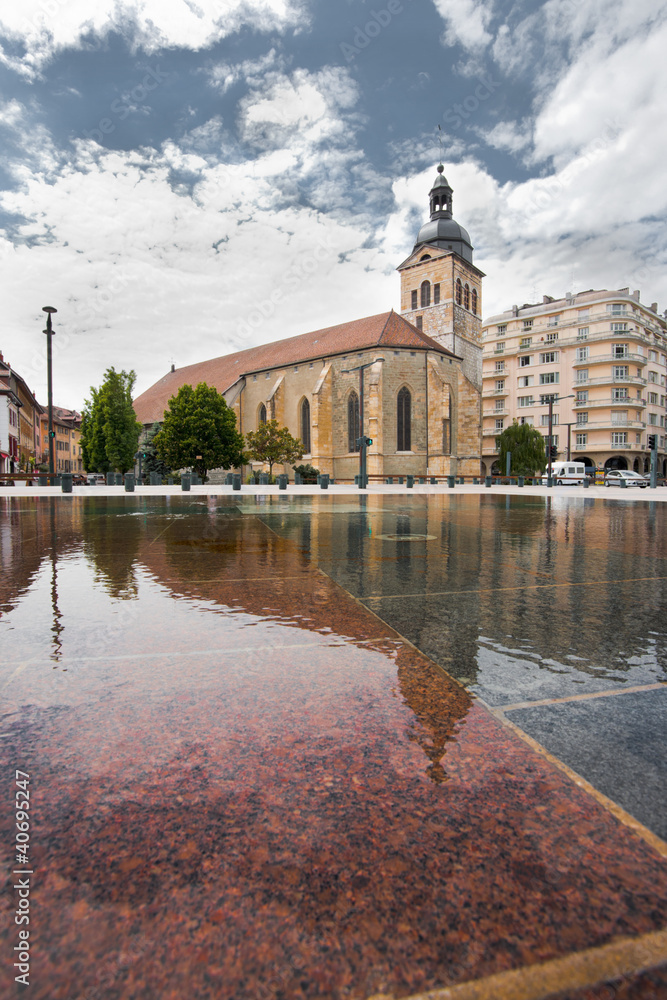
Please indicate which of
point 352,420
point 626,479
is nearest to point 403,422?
point 352,420

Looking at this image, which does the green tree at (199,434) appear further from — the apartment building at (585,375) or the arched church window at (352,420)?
the apartment building at (585,375)

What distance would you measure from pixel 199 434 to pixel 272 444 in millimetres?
6854

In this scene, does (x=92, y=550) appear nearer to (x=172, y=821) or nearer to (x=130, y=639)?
(x=130, y=639)

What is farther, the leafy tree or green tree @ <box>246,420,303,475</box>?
the leafy tree

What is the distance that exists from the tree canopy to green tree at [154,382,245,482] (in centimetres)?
775

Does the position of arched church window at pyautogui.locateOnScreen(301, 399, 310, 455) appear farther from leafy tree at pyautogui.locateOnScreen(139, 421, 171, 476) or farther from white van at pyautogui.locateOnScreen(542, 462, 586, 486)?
white van at pyautogui.locateOnScreen(542, 462, 586, 486)

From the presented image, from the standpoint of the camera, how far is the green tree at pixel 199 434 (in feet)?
142

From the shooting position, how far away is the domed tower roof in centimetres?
4684

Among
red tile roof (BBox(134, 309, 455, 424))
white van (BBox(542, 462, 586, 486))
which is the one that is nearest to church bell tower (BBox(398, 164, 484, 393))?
red tile roof (BBox(134, 309, 455, 424))

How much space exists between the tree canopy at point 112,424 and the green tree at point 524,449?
3633 centimetres

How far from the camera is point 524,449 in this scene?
5281 cm

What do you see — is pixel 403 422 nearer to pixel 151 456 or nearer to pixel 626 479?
A: pixel 626 479

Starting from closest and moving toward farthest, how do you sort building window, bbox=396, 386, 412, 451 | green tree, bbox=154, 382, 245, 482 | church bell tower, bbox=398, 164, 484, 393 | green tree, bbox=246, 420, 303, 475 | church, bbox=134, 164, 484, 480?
green tree, bbox=246, 420, 303, 475, church, bbox=134, 164, 484, 480, building window, bbox=396, 386, 412, 451, green tree, bbox=154, 382, 245, 482, church bell tower, bbox=398, 164, 484, 393

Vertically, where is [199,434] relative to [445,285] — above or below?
below
